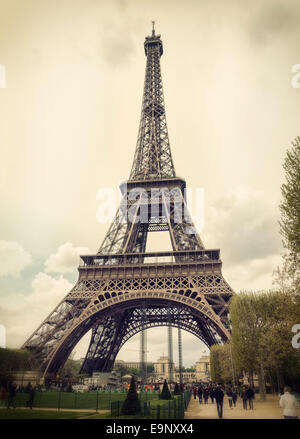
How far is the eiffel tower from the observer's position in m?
36.7

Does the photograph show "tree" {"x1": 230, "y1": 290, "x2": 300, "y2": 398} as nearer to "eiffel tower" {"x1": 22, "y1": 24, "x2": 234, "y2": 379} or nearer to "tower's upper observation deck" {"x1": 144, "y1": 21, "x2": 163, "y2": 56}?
"eiffel tower" {"x1": 22, "y1": 24, "x2": 234, "y2": 379}

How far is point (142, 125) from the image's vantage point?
192 feet

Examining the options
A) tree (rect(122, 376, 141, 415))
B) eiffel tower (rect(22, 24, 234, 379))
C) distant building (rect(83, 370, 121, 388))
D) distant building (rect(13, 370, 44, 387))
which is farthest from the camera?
distant building (rect(83, 370, 121, 388))

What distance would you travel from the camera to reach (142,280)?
4062 centimetres

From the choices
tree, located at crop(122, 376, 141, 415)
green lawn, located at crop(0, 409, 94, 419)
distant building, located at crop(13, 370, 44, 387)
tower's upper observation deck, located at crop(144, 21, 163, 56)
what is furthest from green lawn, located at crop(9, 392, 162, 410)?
tower's upper observation deck, located at crop(144, 21, 163, 56)

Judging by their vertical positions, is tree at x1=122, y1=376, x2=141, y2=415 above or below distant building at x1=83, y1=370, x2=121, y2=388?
above

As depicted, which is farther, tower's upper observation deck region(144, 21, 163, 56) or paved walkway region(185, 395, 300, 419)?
tower's upper observation deck region(144, 21, 163, 56)

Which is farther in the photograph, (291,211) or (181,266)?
(181,266)

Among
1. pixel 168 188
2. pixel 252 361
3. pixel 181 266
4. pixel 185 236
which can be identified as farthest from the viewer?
pixel 168 188

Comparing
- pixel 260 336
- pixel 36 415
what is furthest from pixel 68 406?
pixel 260 336

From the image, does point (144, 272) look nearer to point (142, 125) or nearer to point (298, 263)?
point (298, 263)
